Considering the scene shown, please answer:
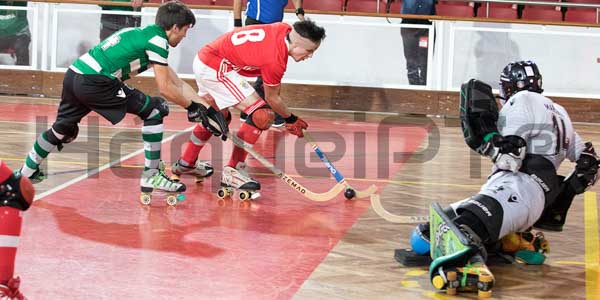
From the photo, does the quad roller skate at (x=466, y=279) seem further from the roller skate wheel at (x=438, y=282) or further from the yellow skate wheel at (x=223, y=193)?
the yellow skate wheel at (x=223, y=193)

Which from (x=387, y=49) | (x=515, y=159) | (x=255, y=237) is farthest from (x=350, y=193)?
(x=387, y=49)

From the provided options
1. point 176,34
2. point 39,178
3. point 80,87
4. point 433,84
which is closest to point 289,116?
point 176,34

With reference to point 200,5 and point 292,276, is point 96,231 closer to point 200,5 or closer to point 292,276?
point 292,276

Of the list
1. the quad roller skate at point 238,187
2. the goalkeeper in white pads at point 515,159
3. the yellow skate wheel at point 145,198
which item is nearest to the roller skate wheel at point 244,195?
the quad roller skate at point 238,187

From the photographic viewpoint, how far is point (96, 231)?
5934 millimetres

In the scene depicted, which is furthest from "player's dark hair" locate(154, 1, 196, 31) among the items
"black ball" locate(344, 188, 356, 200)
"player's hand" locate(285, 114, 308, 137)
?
"black ball" locate(344, 188, 356, 200)

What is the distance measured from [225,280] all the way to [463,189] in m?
3.12

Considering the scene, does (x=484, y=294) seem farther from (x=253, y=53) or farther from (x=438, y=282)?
(x=253, y=53)

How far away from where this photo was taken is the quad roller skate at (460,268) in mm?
4836

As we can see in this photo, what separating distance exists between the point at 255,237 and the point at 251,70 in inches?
61.4

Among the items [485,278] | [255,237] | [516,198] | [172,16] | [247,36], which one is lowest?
[255,237]

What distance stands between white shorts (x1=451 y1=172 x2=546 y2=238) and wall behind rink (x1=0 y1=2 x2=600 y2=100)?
21.3ft

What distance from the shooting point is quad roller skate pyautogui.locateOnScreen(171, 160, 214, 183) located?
7473mm

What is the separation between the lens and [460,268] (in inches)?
193
